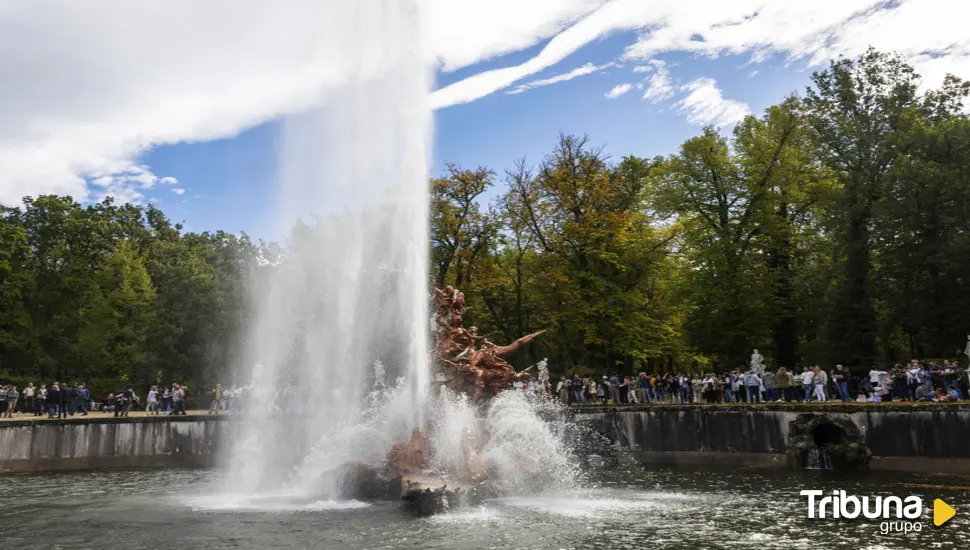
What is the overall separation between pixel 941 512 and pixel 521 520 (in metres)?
10.0

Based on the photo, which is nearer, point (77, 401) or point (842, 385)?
point (842, 385)

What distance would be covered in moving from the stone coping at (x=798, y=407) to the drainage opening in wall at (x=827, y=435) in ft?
2.70

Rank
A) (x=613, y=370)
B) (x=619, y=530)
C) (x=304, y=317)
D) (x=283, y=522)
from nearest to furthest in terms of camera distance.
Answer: (x=619, y=530) → (x=283, y=522) → (x=304, y=317) → (x=613, y=370)

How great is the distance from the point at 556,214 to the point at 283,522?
35.2 m

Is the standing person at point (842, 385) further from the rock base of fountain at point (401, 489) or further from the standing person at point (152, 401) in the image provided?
the standing person at point (152, 401)

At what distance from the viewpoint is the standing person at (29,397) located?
42000 mm

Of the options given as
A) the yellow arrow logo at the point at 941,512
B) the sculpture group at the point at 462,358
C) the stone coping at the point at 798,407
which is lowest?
the yellow arrow logo at the point at 941,512

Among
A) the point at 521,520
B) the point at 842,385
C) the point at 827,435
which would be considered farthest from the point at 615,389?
the point at 521,520

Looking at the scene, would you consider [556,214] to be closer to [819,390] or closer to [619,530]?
[819,390]

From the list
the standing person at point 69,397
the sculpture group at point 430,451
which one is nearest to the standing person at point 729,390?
the sculpture group at point 430,451

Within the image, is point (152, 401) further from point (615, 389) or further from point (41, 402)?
point (615, 389)

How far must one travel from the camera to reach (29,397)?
43125 mm

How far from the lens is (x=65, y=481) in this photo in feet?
95.9

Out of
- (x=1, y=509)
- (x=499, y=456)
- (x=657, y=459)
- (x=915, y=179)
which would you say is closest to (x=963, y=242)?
(x=915, y=179)
